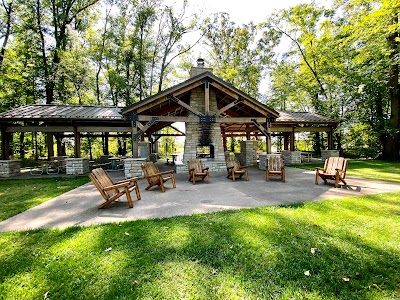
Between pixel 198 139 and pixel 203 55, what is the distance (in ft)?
51.6

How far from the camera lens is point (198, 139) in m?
9.93

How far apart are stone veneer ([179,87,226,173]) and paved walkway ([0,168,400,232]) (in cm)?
344

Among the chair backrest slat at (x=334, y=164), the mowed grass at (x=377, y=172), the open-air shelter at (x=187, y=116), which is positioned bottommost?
the mowed grass at (x=377, y=172)

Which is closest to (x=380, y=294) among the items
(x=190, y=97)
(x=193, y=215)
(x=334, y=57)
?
(x=193, y=215)

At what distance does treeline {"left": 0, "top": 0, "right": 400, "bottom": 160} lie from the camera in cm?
1312

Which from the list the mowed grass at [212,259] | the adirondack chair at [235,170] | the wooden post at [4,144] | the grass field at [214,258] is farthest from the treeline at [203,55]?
the mowed grass at [212,259]

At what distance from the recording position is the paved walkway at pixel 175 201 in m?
3.81

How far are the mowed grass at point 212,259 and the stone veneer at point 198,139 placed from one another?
6251mm

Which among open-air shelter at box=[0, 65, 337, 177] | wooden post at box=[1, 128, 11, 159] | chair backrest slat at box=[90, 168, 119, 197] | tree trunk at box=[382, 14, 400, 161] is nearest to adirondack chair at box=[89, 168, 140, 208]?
chair backrest slat at box=[90, 168, 119, 197]

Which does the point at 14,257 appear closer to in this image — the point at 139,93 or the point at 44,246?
the point at 44,246

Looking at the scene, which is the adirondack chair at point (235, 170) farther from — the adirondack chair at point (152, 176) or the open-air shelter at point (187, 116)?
the adirondack chair at point (152, 176)

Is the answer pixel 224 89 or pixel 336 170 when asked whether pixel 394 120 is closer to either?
pixel 336 170

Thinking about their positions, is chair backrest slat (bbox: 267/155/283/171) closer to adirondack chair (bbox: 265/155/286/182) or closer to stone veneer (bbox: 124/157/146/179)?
adirondack chair (bbox: 265/155/286/182)

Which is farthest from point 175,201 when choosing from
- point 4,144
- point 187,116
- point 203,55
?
point 203,55
